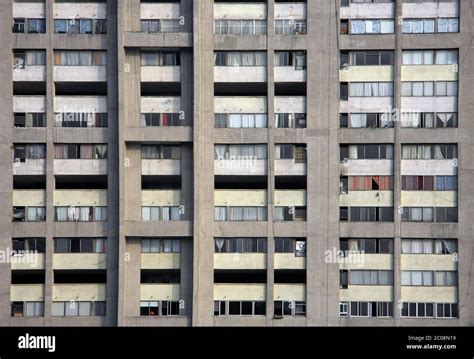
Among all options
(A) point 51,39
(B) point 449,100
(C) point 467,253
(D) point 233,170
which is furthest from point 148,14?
(C) point 467,253

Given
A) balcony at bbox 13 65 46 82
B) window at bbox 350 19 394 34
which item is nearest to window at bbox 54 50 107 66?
balcony at bbox 13 65 46 82

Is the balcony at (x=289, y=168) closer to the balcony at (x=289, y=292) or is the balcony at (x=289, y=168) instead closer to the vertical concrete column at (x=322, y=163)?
the vertical concrete column at (x=322, y=163)

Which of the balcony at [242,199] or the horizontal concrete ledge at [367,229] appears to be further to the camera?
the balcony at [242,199]

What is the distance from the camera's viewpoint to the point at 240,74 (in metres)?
60.4

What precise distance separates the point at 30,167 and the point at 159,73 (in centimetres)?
1061

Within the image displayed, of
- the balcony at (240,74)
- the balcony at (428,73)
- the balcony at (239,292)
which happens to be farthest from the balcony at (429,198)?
the balcony at (240,74)

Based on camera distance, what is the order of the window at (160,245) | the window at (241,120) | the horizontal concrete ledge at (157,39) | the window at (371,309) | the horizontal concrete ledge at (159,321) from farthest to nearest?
the window at (241,120)
the window at (160,245)
the horizontal concrete ledge at (157,39)
the window at (371,309)
the horizontal concrete ledge at (159,321)

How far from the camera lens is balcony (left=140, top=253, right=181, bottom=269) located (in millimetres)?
60000

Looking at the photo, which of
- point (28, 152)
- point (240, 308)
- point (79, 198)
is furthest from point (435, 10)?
point (28, 152)

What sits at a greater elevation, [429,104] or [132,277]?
[429,104]

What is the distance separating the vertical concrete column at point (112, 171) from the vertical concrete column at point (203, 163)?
5238 millimetres

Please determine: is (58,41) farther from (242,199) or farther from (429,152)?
(429,152)

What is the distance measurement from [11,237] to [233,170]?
15288mm

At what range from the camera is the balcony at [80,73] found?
6056 centimetres
